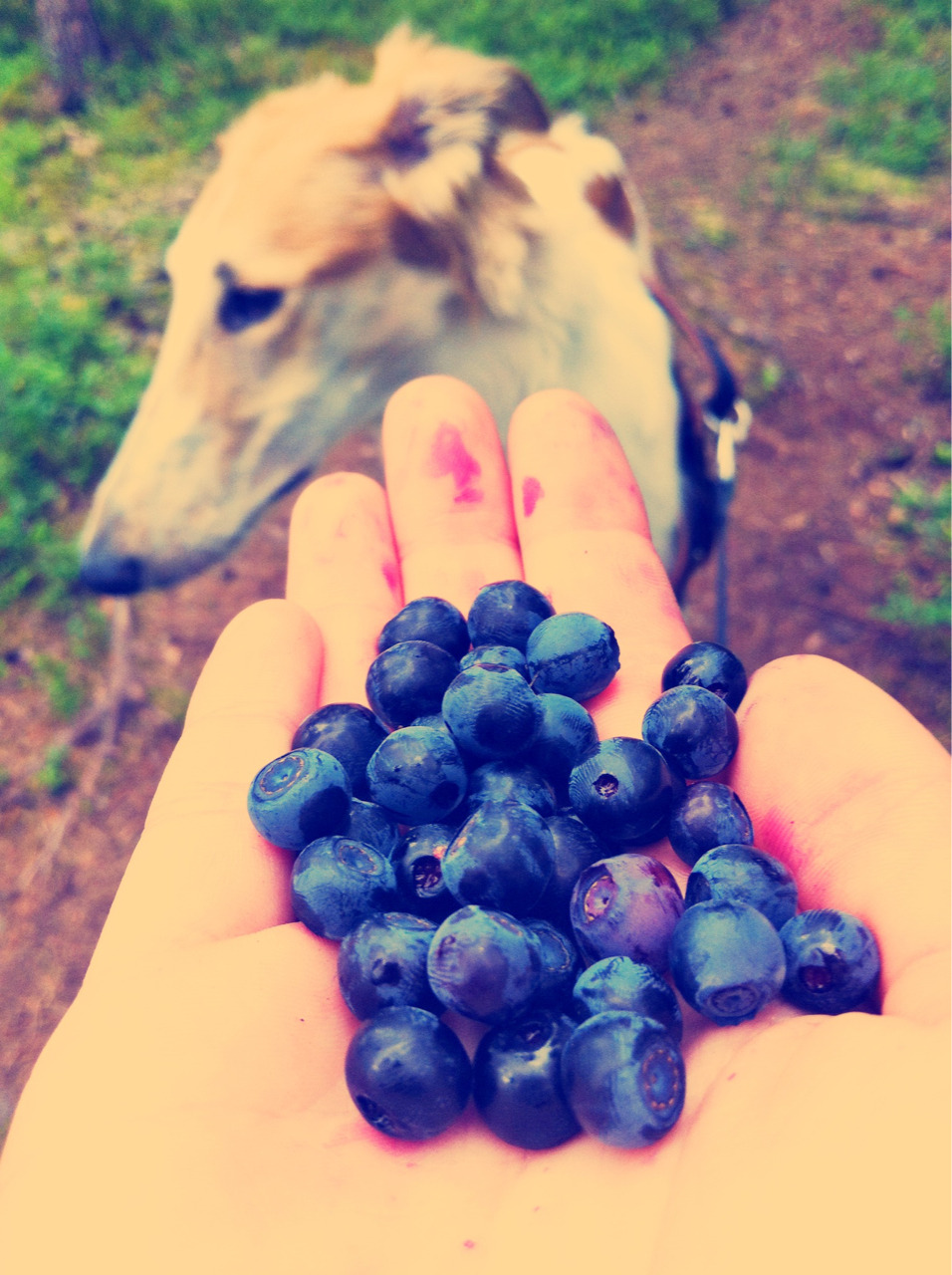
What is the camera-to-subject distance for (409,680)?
5.29ft

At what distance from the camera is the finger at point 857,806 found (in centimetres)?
119

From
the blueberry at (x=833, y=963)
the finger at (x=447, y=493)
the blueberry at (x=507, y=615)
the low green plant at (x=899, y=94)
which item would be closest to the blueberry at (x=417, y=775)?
the blueberry at (x=507, y=615)

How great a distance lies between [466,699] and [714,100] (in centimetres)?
699

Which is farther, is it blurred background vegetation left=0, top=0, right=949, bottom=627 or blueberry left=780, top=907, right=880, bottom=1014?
blurred background vegetation left=0, top=0, right=949, bottom=627

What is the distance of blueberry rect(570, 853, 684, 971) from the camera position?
128 centimetres

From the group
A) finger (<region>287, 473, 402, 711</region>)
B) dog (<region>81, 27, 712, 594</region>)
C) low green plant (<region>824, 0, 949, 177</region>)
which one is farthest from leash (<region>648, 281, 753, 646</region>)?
low green plant (<region>824, 0, 949, 177</region>)

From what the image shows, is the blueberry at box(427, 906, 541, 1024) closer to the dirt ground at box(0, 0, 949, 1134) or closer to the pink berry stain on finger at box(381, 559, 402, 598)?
the pink berry stain on finger at box(381, 559, 402, 598)

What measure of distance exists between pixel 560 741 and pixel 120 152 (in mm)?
6704

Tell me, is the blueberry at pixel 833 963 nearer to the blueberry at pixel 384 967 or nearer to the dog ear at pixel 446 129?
the blueberry at pixel 384 967

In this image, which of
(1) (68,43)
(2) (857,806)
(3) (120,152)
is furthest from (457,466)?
(1) (68,43)

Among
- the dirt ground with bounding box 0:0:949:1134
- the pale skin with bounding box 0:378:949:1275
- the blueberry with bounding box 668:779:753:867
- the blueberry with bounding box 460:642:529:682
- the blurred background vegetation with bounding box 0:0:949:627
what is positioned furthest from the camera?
the blurred background vegetation with bounding box 0:0:949:627

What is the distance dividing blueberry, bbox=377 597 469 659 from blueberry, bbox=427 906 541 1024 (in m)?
0.65

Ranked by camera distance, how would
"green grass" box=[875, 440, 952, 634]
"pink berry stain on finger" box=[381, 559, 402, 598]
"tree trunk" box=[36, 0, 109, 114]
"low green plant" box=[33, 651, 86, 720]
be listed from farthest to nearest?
"tree trunk" box=[36, 0, 109, 114]
"green grass" box=[875, 440, 952, 634]
"low green plant" box=[33, 651, 86, 720]
"pink berry stain on finger" box=[381, 559, 402, 598]

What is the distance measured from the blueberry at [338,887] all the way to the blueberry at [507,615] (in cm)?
54
